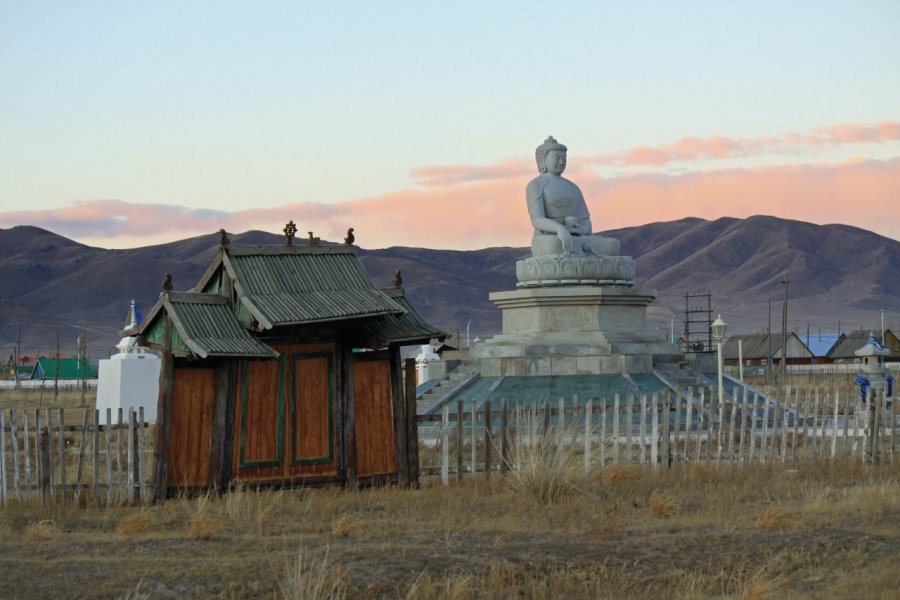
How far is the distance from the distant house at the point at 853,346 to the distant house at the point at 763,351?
5.07 ft

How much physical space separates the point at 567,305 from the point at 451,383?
114 inches

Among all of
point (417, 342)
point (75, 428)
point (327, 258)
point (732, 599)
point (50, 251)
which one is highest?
point (50, 251)

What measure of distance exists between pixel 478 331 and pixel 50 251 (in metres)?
75.7

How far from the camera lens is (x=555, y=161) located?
28297 mm

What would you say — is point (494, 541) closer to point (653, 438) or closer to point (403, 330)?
point (403, 330)

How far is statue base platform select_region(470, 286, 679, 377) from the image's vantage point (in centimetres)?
2467

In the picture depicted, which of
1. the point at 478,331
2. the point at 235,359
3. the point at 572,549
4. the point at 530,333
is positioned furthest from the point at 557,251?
the point at 478,331

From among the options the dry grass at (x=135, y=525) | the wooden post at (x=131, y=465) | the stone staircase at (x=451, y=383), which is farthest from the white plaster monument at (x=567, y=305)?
the dry grass at (x=135, y=525)

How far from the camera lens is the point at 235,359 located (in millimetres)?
15273

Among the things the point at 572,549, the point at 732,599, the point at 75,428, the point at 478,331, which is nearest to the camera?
the point at 732,599

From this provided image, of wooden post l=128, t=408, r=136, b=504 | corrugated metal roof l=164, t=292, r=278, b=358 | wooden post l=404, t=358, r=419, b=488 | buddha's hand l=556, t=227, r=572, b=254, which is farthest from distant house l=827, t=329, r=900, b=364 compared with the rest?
wooden post l=128, t=408, r=136, b=504

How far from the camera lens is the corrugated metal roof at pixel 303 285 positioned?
1527cm

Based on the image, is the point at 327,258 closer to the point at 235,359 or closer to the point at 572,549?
the point at 235,359

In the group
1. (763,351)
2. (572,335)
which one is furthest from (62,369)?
(572,335)
